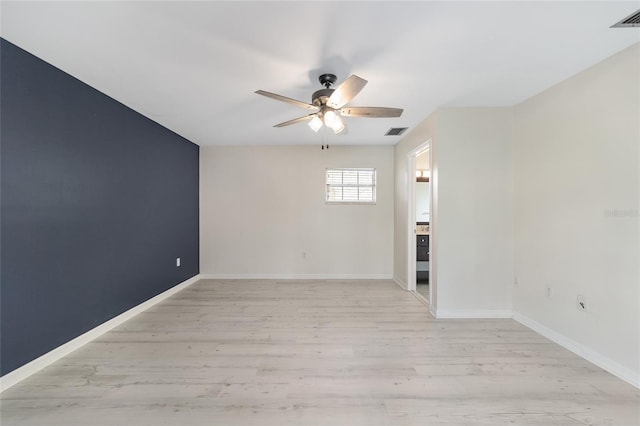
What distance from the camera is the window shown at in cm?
481

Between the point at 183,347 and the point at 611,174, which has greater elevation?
the point at 611,174

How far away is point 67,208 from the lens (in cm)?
227

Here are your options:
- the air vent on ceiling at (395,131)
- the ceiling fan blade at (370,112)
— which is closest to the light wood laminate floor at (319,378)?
the ceiling fan blade at (370,112)

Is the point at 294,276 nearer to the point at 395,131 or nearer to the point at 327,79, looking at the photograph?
the point at 395,131

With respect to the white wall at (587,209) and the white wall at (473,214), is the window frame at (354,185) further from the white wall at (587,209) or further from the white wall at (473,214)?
the white wall at (587,209)

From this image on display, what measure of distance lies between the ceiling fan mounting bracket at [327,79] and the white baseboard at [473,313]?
278 centimetres

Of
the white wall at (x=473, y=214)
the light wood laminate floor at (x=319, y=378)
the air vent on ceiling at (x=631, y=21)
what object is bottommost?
the light wood laminate floor at (x=319, y=378)

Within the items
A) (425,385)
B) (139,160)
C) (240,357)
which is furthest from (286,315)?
(139,160)

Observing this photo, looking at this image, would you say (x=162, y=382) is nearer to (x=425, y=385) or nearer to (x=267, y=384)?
(x=267, y=384)

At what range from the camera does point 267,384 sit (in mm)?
1851

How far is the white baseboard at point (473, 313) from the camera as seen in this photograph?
299 cm

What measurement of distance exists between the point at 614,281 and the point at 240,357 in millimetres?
3103

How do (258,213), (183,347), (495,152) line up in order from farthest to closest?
(258,213)
(495,152)
(183,347)

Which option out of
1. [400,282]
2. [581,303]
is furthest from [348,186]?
[581,303]
